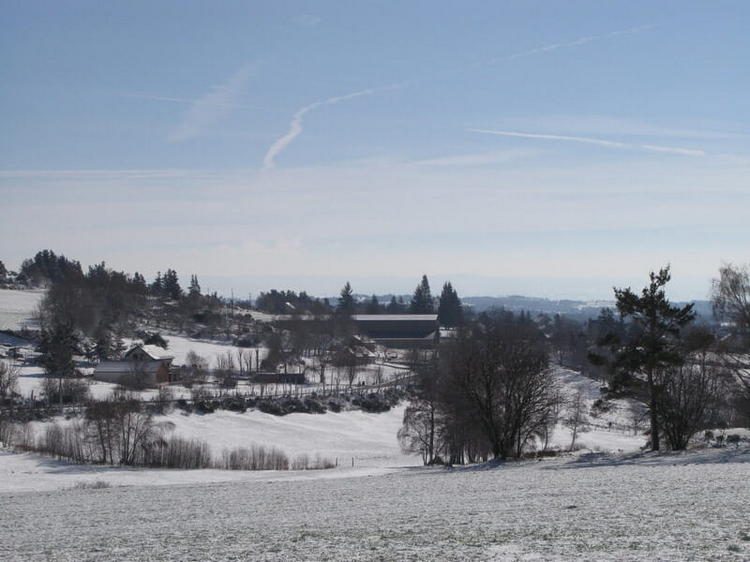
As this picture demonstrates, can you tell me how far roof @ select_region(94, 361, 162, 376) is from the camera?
85331mm

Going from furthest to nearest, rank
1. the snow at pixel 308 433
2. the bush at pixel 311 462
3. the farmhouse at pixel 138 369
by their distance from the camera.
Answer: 1. the farmhouse at pixel 138 369
2. the snow at pixel 308 433
3. the bush at pixel 311 462

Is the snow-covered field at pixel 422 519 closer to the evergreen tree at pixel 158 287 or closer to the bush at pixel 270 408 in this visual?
the bush at pixel 270 408

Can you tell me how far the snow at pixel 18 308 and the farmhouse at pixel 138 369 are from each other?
31.4 m

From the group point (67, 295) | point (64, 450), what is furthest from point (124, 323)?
point (64, 450)

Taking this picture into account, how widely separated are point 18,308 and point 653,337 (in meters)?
120

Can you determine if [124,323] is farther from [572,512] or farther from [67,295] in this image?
[572,512]

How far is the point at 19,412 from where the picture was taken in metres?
61.1

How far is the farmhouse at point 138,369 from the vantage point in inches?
3238

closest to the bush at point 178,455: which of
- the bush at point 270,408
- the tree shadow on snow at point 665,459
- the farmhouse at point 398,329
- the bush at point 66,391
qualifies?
the bush at point 66,391

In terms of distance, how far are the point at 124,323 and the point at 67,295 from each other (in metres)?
9.65

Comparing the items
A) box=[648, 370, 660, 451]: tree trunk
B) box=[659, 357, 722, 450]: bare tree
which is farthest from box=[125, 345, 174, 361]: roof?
box=[648, 370, 660, 451]: tree trunk

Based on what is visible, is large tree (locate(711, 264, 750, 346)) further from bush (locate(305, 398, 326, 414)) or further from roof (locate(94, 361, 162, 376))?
roof (locate(94, 361, 162, 376))

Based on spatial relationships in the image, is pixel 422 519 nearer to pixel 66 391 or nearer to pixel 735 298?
pixel 735 298

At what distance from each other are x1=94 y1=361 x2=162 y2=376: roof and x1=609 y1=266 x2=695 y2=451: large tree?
6317 cm
